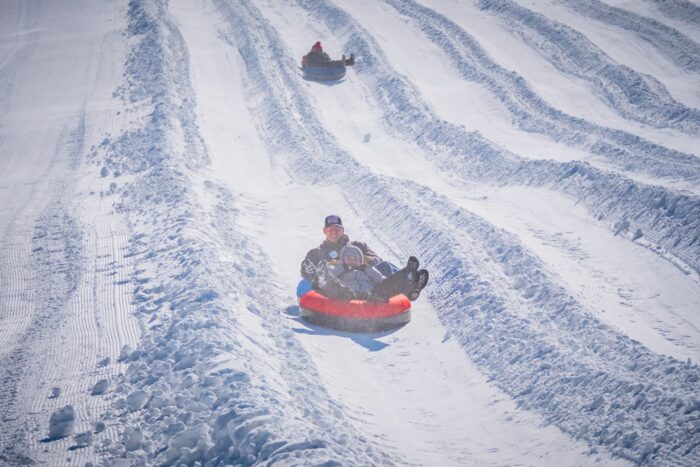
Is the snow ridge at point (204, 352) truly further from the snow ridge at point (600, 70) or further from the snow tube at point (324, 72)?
the snow ridge at point (600, 70)

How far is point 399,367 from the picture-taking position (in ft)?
27.3

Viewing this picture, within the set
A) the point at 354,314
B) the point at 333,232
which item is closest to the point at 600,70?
the point at 333,232

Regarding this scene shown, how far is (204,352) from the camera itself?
23.6 feet

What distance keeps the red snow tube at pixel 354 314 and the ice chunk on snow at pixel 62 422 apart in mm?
3549

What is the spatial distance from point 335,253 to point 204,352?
3.55 m

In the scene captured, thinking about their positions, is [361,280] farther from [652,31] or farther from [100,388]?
[652,31]

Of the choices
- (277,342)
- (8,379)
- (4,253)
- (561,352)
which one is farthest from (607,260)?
(4,253)

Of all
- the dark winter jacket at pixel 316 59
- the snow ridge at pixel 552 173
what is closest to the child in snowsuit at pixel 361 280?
the snow ridge at pixel 552 173

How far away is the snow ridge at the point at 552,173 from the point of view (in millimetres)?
10875

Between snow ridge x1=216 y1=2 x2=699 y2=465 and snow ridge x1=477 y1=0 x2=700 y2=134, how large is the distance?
7062mm

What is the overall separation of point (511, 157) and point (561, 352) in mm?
7869

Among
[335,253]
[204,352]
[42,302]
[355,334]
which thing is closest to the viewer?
[204,352]

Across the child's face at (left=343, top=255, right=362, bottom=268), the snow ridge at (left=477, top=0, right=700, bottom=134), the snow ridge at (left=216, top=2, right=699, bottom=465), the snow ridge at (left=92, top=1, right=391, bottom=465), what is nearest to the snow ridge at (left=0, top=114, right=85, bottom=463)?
the snow ridge at (left=92, top=1, right=391, bottom=465)

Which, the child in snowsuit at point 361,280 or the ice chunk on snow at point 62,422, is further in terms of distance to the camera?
the child in snowsuit at point 361,280
